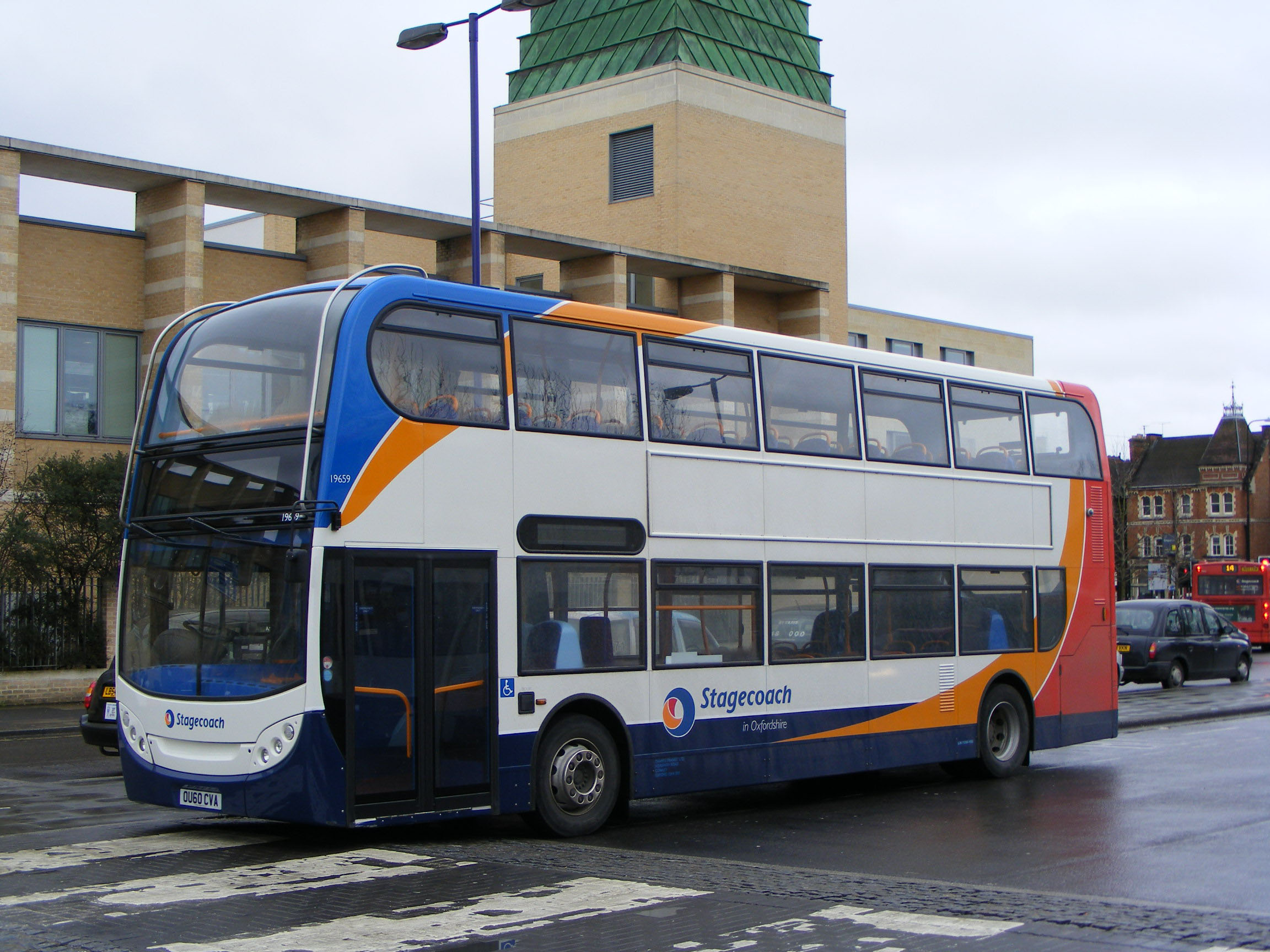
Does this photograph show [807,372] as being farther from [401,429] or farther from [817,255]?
[817,255]

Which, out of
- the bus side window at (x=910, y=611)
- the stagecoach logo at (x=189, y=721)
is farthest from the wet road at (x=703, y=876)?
the bus side window at (x=910, y=611)

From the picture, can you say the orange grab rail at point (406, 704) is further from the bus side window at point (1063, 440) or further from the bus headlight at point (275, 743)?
the bus side window at point (1063, 440)

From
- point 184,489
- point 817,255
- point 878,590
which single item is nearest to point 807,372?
point 878,590

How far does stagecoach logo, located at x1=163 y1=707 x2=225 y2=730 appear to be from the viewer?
1000 cm

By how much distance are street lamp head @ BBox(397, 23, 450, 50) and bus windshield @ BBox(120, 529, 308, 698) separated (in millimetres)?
11520

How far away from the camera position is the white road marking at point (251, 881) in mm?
8531

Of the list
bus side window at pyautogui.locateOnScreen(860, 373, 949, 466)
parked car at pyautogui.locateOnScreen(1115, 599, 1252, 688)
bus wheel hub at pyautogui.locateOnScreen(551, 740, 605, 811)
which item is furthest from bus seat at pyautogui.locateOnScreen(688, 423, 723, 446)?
parked car at pyautogui.locateOnScreen(1115, 599, 1252, 688)

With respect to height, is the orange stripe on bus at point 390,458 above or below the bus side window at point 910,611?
above

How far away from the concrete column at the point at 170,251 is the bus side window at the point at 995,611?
19.6 meters

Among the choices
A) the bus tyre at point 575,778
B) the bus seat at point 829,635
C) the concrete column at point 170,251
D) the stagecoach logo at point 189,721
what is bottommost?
the bus tyre at point 575,778

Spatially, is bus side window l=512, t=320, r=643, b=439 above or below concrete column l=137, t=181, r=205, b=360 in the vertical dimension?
below

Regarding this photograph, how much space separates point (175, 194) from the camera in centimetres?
3017

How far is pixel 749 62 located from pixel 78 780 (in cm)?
3903

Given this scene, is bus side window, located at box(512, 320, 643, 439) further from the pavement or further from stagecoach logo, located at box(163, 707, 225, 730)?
the pavement
